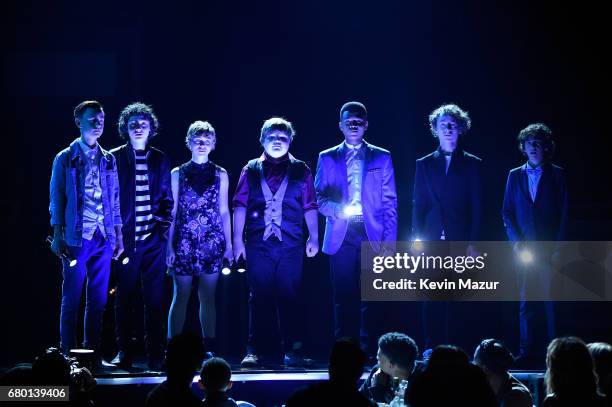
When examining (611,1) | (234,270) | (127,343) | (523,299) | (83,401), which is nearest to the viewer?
(83,401)

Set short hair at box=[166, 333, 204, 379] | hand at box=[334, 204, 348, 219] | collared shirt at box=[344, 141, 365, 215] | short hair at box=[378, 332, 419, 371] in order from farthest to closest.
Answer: collared shirt at box=[344, 141, 365, 215] → hand at box=[334, 204, 348, 219] → short hair at box=[378, 332, 419, 371] → short hair at box=[166, 333, 204, 379]

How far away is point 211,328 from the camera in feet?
18.6

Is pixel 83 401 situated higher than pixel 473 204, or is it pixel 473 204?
pixel 473 204

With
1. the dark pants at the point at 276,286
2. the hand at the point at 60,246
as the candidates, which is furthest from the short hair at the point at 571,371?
the hand at the point at 60,246

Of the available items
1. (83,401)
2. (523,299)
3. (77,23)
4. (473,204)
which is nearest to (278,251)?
(473,204)

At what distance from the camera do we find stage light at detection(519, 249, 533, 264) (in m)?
5.99

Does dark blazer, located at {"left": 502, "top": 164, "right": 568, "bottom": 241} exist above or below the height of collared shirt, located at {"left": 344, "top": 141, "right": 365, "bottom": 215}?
below

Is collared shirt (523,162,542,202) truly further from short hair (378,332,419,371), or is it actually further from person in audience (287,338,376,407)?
person in audience (287,338,376,407)

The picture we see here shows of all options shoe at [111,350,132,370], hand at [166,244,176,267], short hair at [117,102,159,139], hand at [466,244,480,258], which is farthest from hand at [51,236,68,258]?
hand at [466,244,480,258]

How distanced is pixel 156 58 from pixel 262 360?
326cm

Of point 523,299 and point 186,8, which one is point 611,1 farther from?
point 186,8

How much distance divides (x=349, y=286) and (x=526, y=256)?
61.5 inches

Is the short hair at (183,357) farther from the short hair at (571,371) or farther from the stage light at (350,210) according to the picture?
the stage light at (350,210)

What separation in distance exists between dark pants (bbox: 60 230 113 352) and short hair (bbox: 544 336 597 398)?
11.4 ft
